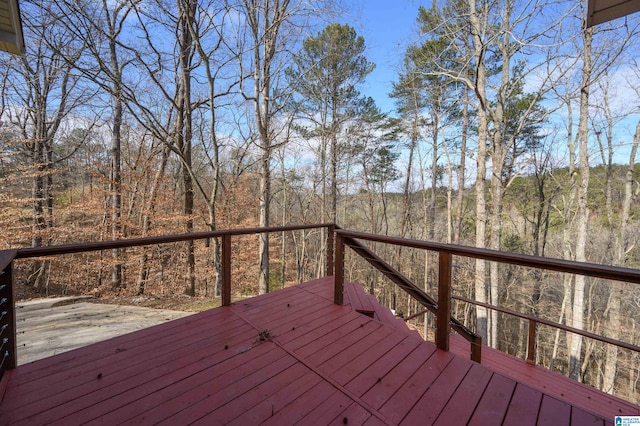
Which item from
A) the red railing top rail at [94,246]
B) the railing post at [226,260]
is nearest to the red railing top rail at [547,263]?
the railing post at [226,260]

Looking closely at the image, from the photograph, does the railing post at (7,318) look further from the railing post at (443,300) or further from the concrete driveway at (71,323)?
the railing post at (443,300)

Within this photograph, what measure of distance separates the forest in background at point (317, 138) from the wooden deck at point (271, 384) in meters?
4.44

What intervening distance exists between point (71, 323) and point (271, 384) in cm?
Result: 467

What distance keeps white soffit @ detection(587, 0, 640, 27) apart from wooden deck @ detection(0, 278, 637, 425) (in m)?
2.89

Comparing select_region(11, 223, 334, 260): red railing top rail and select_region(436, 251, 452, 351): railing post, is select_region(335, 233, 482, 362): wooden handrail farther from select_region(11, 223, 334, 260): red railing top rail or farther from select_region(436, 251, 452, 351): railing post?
select_region(11, 223, 334, 260): red railing top rail

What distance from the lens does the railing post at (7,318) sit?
1.60m

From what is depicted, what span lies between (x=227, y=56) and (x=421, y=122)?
9147mm

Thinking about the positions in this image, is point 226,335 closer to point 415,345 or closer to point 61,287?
point 415,345

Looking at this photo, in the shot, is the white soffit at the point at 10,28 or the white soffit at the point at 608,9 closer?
the white soffit at the point at 608,9

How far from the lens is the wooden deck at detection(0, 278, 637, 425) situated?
137 cm

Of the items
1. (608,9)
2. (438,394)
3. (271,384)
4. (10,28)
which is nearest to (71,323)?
(10,28)

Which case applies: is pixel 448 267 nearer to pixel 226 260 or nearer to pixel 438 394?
pixel 438 394

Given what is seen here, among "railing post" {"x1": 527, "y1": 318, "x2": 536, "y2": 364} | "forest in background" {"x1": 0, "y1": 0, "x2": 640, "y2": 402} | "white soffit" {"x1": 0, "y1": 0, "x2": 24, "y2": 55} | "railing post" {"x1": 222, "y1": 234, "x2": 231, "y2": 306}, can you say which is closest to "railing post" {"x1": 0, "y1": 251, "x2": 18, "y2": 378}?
"railing post" {"x1": 222, "y1": 234, "x2": 231, "y2": 306}

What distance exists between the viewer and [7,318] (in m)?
1.66
